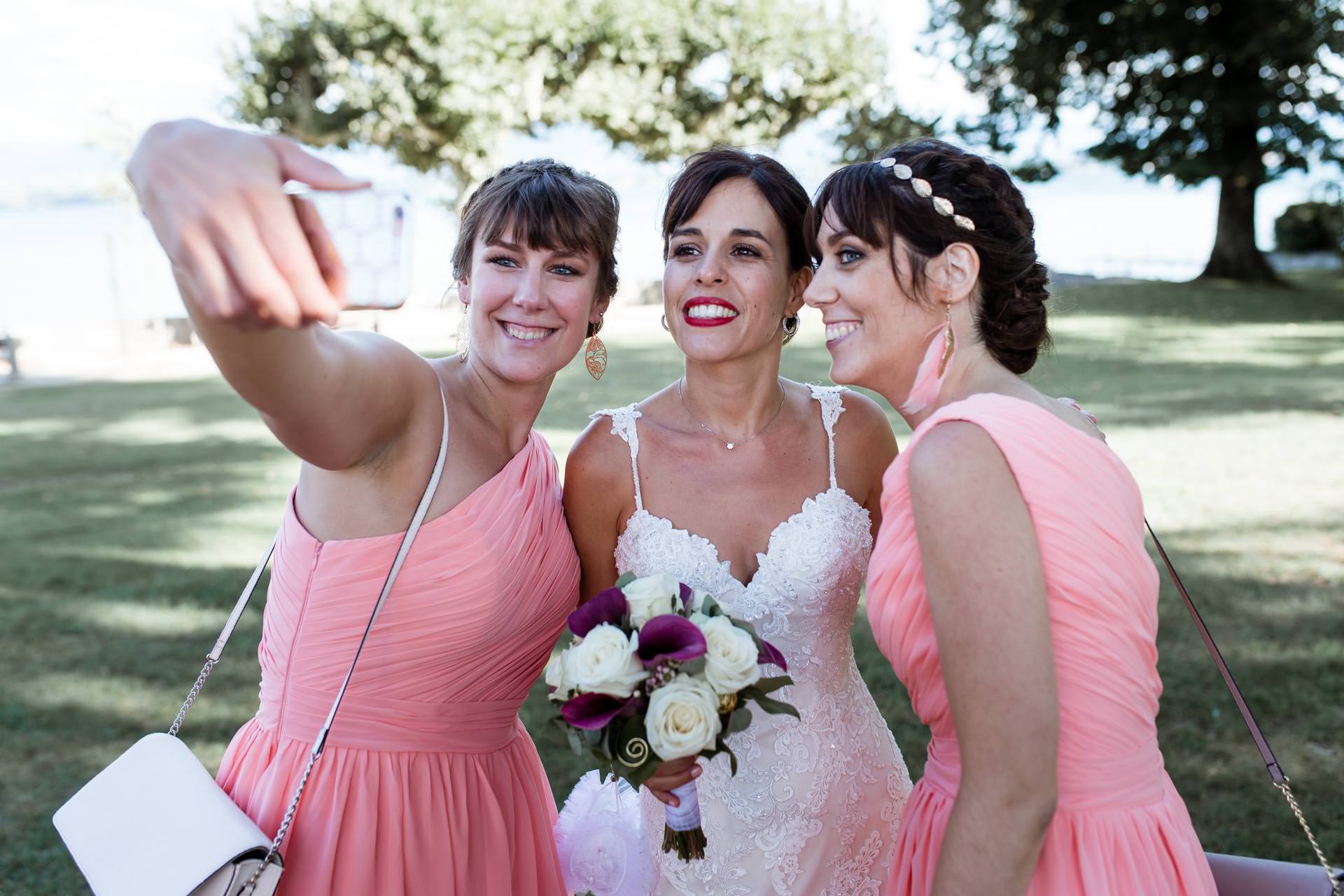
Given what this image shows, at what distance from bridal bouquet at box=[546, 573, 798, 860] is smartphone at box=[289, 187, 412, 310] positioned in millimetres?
1111

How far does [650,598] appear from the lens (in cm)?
245

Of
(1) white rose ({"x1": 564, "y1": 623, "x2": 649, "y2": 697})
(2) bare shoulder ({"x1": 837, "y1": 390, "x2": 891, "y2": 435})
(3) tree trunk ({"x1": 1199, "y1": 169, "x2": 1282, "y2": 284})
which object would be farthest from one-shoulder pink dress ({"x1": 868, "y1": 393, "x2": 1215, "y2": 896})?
(3) tree trunk ({"x1": 1199, "y1": 169, "x2": 1282, "y2": 284})

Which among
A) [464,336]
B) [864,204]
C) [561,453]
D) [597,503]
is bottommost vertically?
[561,453]

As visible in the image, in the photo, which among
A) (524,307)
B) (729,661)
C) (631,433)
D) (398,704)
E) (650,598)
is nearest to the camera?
(729,661)

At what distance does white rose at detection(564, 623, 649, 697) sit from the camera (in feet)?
7.51

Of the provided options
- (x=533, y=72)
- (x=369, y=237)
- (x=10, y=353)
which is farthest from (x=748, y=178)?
(x=533, y=72)

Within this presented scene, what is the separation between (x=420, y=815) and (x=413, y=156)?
35.0 meters

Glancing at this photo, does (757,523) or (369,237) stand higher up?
(369,237)

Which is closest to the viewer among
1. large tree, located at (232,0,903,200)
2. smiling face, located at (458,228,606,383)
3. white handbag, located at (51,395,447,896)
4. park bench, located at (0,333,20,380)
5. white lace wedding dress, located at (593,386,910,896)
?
white handbag, located at (51,395,447,896)

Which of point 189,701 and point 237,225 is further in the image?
point 189,701

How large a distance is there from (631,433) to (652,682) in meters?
1.31

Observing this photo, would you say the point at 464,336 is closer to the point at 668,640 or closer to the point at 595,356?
the point at 595,356

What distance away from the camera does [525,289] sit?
2998mm

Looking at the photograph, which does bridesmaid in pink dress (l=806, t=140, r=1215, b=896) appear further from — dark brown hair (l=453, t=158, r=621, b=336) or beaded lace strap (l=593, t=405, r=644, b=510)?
beaded lace strap (l=593, t=405, r=644, b=510)
